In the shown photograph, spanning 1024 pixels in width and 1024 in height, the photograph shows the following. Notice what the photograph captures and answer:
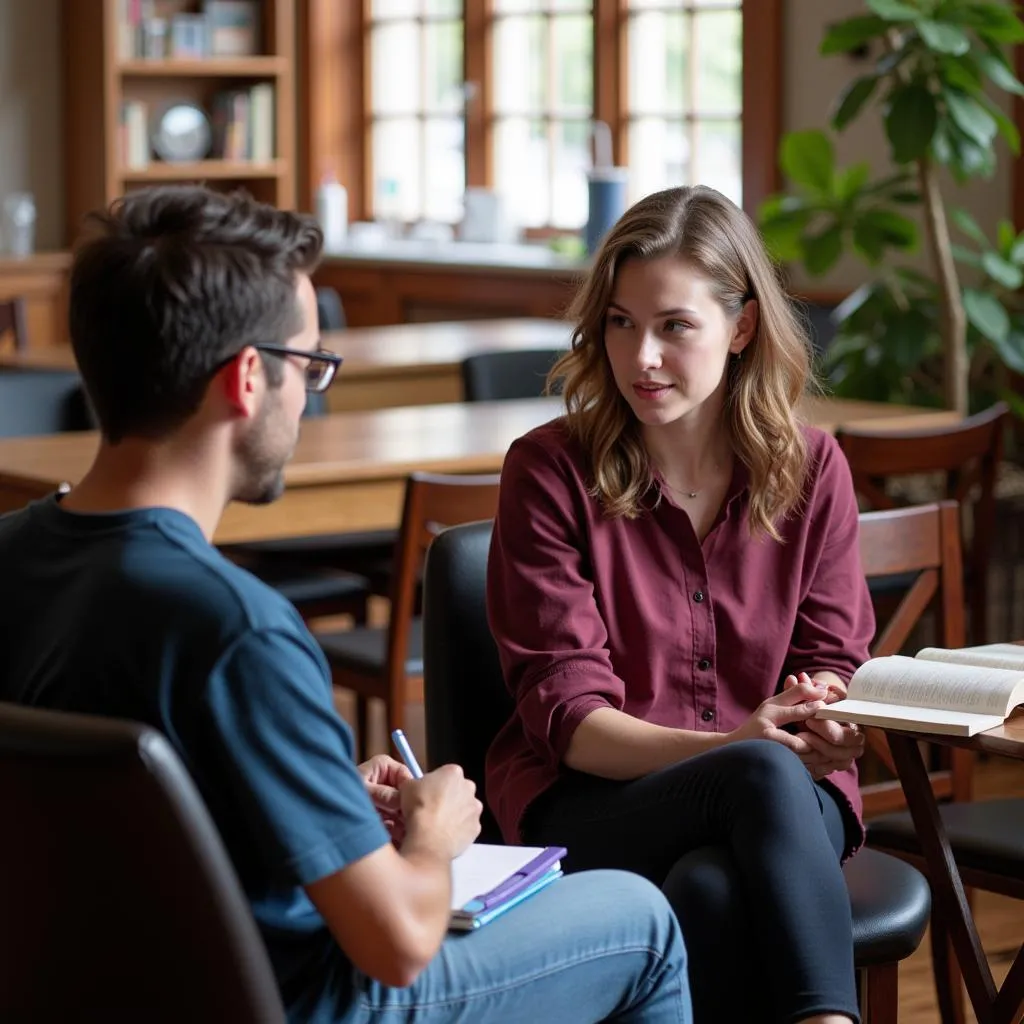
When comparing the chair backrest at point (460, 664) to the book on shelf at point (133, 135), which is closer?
the chair backrest at point (460, 664)

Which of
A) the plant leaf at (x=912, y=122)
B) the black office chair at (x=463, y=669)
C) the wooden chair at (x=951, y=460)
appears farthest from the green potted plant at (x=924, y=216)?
the black office chair at (x=463, y=669)

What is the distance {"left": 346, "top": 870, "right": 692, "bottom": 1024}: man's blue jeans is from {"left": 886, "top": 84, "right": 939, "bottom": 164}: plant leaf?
10.2 ft

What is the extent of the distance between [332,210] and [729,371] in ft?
18.1

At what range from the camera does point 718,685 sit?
2.18m

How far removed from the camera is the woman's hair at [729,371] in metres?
2.18

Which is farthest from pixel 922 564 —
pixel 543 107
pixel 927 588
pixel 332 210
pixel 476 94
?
pixel 332 210

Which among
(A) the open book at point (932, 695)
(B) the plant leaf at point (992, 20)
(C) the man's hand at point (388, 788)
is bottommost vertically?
(C) the man's hand at point (388, 788)

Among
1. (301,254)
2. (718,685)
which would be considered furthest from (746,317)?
(301,254)

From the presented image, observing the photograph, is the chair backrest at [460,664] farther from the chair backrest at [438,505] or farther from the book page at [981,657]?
the chair backrest at [438,505]

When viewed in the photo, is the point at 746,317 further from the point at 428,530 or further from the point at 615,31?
the point at 615,31

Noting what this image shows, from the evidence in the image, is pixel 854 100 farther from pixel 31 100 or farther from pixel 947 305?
pixel 31 100

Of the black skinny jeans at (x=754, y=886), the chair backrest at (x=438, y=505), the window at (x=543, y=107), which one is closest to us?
the black skinny jeans at (x=754, y=886)

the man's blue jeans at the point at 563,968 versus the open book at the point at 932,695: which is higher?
the open book at the point at 932,695

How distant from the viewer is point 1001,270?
4.56 m
